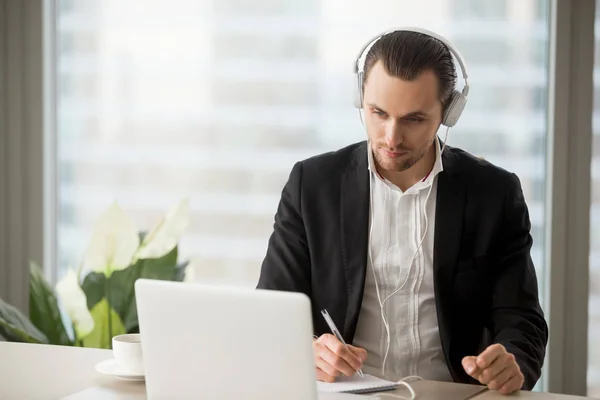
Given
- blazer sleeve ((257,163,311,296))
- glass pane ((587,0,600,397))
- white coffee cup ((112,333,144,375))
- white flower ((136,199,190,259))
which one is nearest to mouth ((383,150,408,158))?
blazer sleeve ((257,163,311,296))

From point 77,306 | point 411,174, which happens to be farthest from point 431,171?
point 77,306

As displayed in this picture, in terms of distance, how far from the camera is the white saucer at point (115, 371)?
155 cm

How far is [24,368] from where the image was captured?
166 cm

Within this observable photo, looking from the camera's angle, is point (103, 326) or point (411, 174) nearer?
point (411, 174)

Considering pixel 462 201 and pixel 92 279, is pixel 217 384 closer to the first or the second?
pixel 462 201

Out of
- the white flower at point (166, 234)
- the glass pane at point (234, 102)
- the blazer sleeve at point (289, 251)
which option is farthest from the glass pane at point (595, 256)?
the white flower at point (166, 234)

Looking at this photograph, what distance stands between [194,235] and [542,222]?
1.37 meters

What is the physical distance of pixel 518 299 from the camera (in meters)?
1.90

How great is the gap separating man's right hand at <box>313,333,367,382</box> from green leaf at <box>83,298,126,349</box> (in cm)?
143

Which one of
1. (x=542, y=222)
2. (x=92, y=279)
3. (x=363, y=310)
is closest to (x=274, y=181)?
(x=92, y=279)

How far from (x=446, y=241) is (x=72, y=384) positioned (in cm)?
93

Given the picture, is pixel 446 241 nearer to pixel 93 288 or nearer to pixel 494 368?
pixel 494 368

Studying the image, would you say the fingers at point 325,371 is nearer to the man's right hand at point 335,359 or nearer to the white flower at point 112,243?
the man's right hand at point 335,359

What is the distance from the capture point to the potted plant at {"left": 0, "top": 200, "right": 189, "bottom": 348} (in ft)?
9.32
